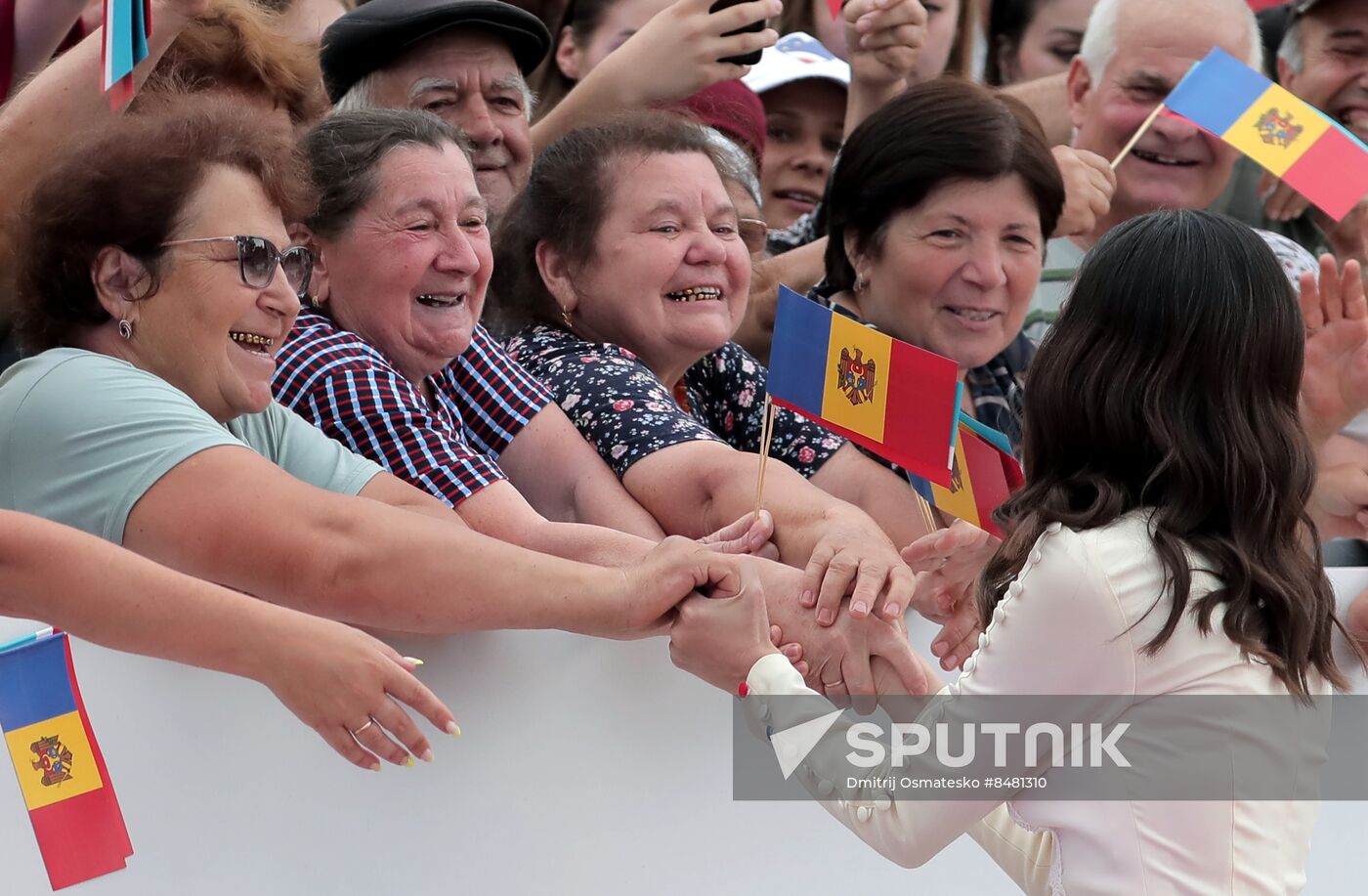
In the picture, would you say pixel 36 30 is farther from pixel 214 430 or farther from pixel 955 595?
pixel 955 595

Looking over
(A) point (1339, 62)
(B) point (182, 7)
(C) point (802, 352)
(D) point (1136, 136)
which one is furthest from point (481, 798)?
(A) point (1339, 62)

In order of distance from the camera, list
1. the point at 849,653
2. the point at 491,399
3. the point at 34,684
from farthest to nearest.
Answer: the point at 491,399
the point at 849,653
the point at 34,684

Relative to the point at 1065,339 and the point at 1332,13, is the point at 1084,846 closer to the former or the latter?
the point at 1065,339

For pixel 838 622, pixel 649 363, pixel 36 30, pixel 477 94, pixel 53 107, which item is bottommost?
pixel 838 622

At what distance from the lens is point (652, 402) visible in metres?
3.31

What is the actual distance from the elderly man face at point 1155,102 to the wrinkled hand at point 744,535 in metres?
1.92

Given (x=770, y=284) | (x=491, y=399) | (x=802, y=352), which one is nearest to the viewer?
(x=802, y=352)

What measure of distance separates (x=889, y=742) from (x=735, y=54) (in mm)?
2055

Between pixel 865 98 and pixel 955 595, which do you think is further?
pixel 865 98

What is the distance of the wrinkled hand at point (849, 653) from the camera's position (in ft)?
9.11

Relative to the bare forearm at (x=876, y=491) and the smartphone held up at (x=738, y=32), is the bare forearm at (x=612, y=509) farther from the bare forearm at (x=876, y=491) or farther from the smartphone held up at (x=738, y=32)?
the smartphone held up at (x=738, y=32)

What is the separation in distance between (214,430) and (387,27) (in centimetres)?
148

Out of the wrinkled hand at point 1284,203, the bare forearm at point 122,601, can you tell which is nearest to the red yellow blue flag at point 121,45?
the bare forearm at point 122,601

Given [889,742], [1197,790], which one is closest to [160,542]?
[889,742]
